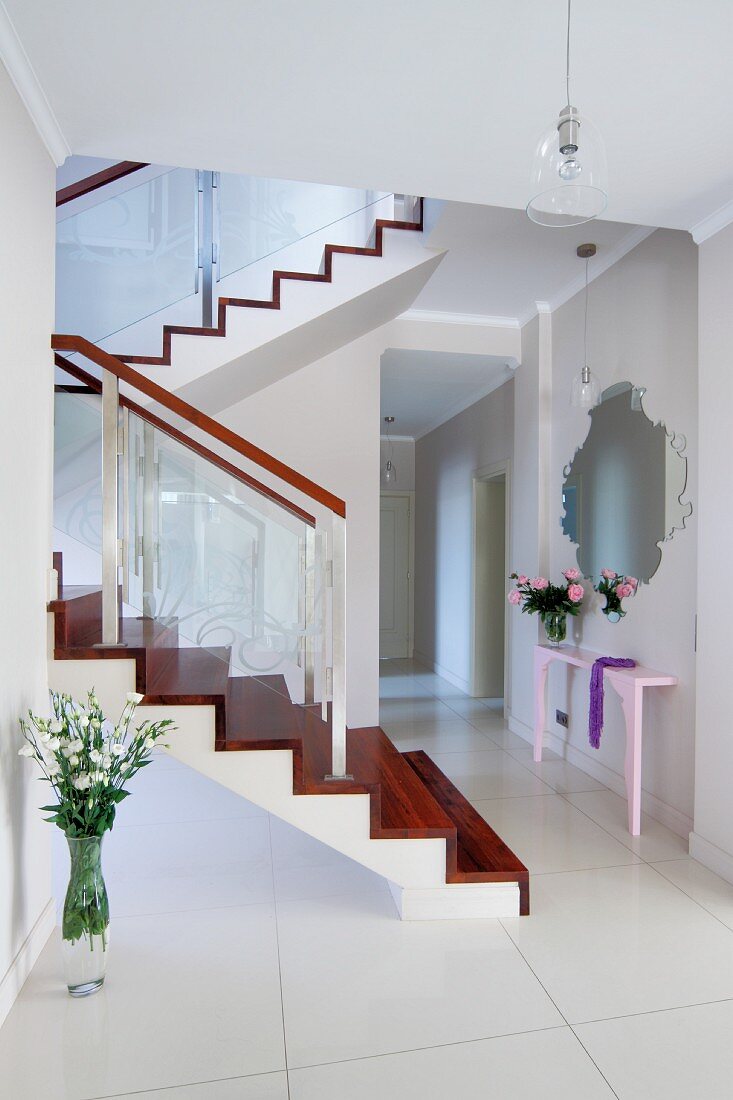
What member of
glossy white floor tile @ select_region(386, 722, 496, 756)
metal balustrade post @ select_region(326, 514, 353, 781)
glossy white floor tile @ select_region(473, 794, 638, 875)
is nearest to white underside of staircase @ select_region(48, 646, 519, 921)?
metal balustrade post @ select_region(326, 514, 353, 781)

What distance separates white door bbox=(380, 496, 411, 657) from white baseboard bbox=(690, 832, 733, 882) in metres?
5.63

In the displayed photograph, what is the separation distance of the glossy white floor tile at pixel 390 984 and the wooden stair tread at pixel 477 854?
0.53 feet

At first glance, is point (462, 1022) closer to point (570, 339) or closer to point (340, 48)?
point (340, 48)

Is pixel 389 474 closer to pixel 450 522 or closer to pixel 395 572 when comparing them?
pixel 395 572

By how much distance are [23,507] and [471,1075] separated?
2.03 m

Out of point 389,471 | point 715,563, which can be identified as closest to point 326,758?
point 715,563

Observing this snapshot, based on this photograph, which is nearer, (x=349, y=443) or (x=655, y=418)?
(x=655, y=418)

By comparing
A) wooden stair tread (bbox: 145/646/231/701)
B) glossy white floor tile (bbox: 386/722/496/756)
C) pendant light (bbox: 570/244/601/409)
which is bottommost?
glossy white floor tile (bbox: 386/722/496/756)

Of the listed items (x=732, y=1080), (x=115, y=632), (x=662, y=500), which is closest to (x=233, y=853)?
(x=115, y=632)

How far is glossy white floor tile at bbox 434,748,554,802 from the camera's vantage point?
12.1 ft

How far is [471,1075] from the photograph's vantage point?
169cm

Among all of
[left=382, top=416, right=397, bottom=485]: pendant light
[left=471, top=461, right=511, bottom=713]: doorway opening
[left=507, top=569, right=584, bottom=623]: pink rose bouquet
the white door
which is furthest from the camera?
the white door

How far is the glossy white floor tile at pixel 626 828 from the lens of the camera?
118 inches

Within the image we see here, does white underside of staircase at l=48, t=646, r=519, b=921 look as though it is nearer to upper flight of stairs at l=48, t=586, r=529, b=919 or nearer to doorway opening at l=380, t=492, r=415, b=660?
upper flight of stairs at l=48, t=586, r=529, b=919
